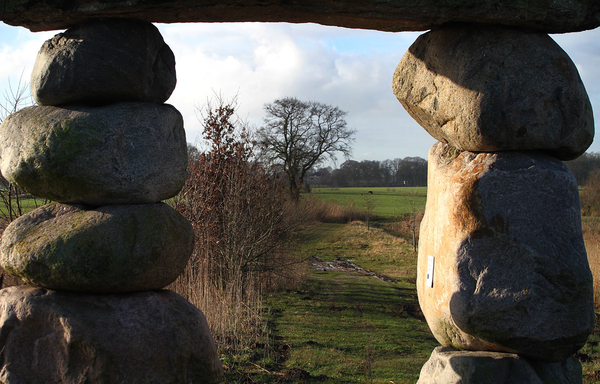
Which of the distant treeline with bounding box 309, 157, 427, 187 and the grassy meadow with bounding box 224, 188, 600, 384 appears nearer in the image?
the grassy meadow with bounding box 224, 188, 600, 384

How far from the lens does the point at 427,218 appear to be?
3.93 m

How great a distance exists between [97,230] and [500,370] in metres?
2.79

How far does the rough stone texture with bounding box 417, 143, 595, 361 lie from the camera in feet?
10.1

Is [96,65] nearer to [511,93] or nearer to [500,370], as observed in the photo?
[511,93]

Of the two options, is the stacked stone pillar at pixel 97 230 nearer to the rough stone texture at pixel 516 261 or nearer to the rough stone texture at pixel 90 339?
the rough stone texture at pixel 90 339

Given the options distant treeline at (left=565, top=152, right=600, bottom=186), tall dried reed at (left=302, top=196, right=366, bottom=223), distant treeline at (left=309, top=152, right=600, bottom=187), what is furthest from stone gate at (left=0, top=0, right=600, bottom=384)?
distant treeline at (left=309, top=152, right=600, bottom=187)

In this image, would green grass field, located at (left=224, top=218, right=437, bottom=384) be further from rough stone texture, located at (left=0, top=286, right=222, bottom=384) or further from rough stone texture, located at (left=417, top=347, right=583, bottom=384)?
rough stone texture, located at (left=0, top=286, right=222, bottom=384)

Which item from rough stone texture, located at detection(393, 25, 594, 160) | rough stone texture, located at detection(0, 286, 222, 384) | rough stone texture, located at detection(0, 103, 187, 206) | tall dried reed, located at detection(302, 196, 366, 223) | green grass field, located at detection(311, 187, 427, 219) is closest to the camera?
rough stone texture, located at detection(0, 286, 222, 384)

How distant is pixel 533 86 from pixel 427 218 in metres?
1.28

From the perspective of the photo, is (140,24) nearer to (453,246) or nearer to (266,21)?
(266,21)

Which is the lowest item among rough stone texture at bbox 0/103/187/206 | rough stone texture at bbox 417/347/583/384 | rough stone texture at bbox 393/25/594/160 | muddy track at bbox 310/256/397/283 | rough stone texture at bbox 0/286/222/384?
muddy track at bbox 310/256/397/283

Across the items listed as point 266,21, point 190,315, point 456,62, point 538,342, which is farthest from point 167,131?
point 538,342

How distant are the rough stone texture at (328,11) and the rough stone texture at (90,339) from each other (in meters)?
1.88

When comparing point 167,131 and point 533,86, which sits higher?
point 533,86
